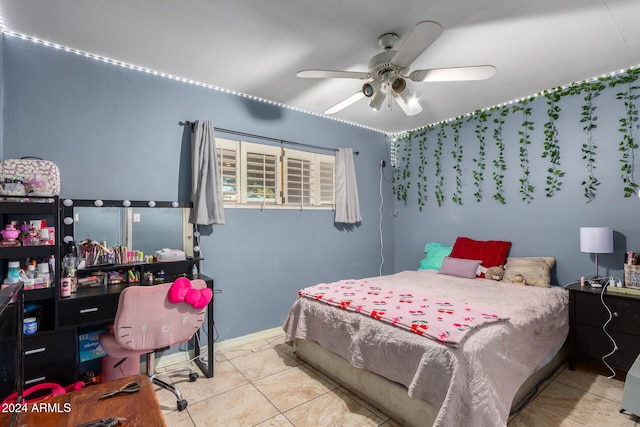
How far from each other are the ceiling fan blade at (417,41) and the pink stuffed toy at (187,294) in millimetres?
2062

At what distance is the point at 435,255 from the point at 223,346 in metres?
2.82

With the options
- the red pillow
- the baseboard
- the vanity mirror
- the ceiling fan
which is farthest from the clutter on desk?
the red pillow

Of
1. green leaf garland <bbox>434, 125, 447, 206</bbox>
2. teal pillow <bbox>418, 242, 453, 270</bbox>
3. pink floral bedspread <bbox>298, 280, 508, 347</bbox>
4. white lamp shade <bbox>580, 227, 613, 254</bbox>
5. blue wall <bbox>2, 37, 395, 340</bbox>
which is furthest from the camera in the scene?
green leaf garland <bbox>434, 125, 447, 206</bbox>

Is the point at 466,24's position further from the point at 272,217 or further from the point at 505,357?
the point at 272,217

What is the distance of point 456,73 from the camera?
215 centimetres

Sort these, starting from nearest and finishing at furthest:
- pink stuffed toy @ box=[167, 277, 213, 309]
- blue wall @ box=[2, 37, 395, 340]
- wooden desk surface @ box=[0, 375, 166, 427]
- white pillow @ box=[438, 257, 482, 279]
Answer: wooden desk surface @ box=[0, 375, 166, 427]
pink stuffed toy @ box=[167, 277, 213, 309]
blue wall @ box=[2, 37, 395, 340]
white pillow @ box=[438, 257, 482, 279]

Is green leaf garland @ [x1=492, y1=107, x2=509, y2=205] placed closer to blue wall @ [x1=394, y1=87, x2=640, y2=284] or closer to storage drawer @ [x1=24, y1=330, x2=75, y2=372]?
blue wall @ [x1=394, y1=87, x2=640, y2=284]

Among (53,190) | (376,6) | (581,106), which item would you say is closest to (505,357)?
(376,6)

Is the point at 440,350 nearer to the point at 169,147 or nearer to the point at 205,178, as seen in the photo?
the point at 205,178

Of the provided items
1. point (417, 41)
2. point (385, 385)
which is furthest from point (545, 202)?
point (385, 385)

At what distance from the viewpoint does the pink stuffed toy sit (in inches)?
81.7

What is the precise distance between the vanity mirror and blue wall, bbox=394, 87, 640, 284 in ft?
10.8

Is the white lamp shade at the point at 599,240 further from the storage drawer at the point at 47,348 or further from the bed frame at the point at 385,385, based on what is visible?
the storage drawer at the point at 47,348

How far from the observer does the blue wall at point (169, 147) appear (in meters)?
2.37
